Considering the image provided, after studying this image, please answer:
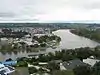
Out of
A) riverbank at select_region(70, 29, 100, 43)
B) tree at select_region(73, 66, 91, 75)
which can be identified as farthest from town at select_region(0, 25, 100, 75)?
riverbank at select_region(70, 29, 100, 43)

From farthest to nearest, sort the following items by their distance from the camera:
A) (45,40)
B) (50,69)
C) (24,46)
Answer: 1. (45,40)
2. (24,46)
3. (50,69)

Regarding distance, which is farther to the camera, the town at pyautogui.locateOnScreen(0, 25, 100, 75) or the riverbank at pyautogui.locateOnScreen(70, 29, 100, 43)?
the riverbank at pyautogui.locateOnScreen(70, 29, 100, 43)

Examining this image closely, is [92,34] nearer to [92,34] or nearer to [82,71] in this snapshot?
[92,34]

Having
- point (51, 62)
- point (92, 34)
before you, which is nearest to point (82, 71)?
point (51, 62)

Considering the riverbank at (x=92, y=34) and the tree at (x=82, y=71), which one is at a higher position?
the tree at (x=82, y=71)

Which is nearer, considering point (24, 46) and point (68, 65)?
point (68, 65)

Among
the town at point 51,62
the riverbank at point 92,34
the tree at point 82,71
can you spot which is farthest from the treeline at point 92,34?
the tree at point 82,71

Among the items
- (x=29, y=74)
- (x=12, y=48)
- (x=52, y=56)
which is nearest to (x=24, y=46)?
(x=12, y=48)

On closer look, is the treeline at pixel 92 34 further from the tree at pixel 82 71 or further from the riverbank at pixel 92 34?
the tree at pixel 82 71

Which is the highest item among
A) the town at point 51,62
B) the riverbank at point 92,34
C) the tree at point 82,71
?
the tree at point 82,71

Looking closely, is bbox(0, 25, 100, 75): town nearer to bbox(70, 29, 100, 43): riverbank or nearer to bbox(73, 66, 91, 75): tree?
bbox(73, 66, 91, 75): tree

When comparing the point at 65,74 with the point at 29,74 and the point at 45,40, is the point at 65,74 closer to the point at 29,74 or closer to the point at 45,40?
the point at 29,74
